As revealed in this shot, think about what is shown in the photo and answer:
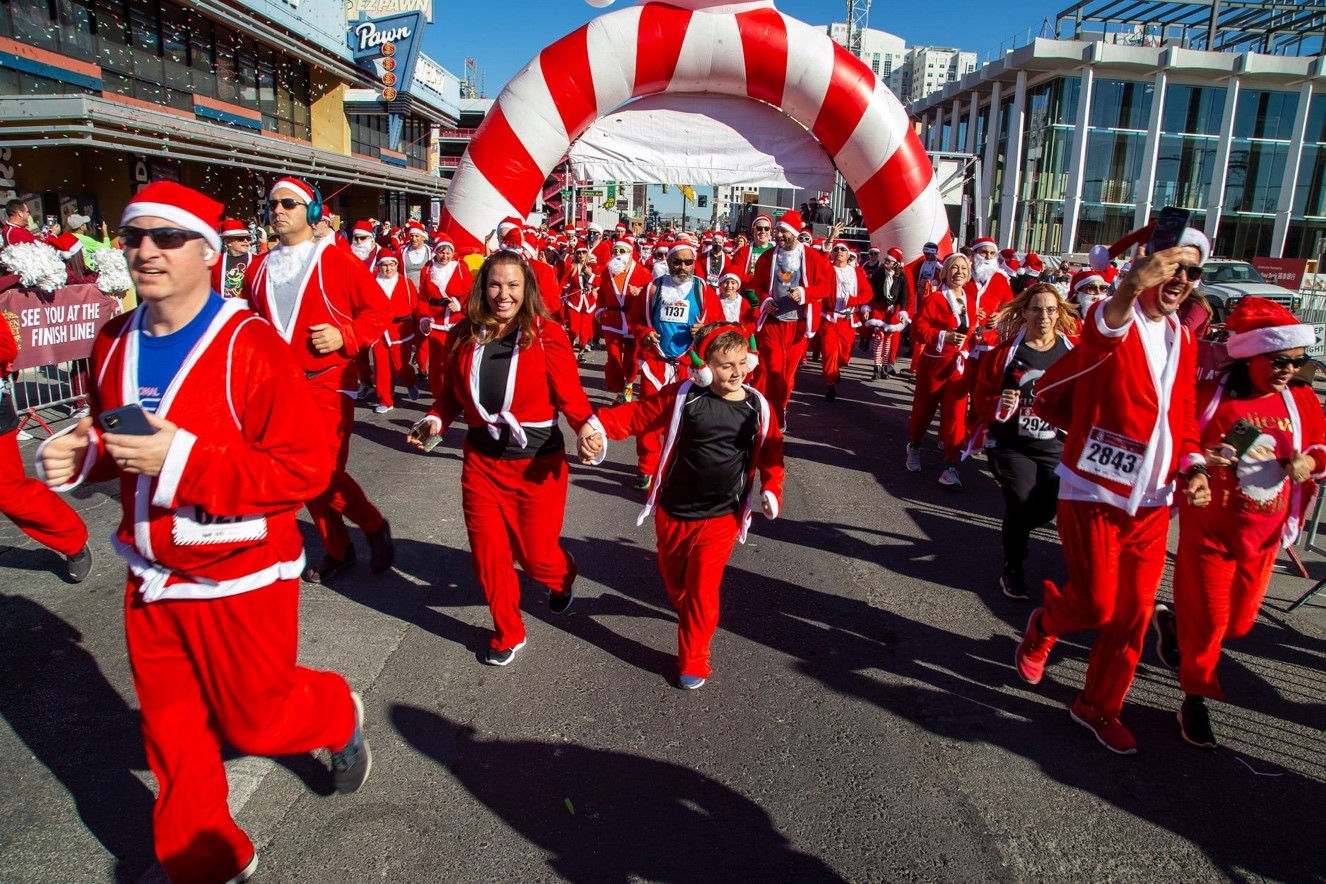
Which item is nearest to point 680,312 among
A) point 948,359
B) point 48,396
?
point 948,359

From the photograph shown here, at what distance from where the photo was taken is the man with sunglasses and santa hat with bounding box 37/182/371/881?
1929mm

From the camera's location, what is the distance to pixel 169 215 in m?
1.96

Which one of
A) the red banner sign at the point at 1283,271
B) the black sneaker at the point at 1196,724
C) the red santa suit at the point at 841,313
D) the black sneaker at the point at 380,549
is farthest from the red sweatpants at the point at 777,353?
the red banner sign at the point at 1283,271

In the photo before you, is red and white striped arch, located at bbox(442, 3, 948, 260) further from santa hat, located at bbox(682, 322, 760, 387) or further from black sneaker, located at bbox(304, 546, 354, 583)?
santa hat, located at bbox(682, 322, 760, 387)

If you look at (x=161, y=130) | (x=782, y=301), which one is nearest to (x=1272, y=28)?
(x=782, y=301)

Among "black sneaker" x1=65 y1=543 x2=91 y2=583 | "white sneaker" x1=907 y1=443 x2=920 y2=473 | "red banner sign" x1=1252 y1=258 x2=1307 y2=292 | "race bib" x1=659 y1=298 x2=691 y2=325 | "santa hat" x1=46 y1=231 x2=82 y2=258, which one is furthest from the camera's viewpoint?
"red banner sign" x1=1252 y1=258 x2=1307 y2=292

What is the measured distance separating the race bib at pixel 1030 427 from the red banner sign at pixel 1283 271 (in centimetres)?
1879

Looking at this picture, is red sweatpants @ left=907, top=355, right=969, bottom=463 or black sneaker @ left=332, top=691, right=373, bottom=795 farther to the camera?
red sweatpants @ left=907, top=355, right=969, bottom=463

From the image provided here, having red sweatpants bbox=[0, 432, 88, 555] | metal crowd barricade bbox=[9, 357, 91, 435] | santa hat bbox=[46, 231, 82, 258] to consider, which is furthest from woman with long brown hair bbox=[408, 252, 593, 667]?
santa hat bbox=[46, 231, 82, 258]

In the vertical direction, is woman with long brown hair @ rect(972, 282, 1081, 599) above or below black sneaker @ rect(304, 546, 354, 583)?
above

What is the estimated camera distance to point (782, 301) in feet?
26.0

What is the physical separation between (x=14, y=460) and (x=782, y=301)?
6.03 m

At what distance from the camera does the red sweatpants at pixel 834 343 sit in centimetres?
940

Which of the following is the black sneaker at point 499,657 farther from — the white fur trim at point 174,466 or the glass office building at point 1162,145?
the glass office building at point 1162,145
